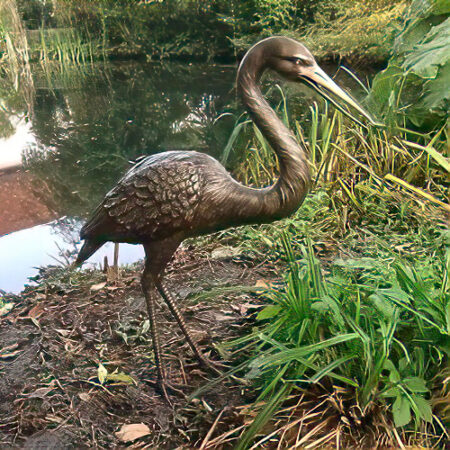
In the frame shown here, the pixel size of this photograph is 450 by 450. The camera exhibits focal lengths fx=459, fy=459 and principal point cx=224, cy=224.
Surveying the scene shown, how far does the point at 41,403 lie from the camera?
192 centimetres

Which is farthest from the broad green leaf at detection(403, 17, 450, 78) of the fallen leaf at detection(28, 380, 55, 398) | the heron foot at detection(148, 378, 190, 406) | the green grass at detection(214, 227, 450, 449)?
the fallen leaf at detection(28, 380, 55, 398)

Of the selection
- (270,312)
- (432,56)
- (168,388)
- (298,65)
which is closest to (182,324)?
(168,388)

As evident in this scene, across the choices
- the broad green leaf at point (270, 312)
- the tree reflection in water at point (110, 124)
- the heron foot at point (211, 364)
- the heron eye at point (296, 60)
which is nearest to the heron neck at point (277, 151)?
the heron eye at point (296, 60)

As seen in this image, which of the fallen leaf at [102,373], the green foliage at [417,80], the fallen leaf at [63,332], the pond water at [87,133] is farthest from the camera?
the pond water at [87,133]

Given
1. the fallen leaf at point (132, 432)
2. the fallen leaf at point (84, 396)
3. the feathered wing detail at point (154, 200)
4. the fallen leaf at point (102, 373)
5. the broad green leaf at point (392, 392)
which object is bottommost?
the fallen leaf at point (84, 396)

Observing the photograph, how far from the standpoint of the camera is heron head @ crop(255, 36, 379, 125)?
163 centimetres

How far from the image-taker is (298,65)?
165cm

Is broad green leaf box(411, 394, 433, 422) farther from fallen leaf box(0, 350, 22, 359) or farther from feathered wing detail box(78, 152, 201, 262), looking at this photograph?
fallen leaf box(0, 350, 22, 359)

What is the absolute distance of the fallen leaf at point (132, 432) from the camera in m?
1.71

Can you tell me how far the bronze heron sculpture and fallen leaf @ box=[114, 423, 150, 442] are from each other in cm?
52

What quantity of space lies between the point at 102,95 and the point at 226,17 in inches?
125

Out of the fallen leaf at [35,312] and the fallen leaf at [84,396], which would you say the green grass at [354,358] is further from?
the fallen leaf at [35,312]

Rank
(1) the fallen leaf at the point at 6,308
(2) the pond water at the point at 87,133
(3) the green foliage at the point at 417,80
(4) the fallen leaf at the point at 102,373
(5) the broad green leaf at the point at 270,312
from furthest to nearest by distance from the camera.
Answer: (2) the pond water at the point at 87,133 < (3) the green foliage at the point at 417,80 < (1) the fallen leaf at the point at 6,308 < (4) the fallen leaf at the point at 102,373 < (5) the broad green leaf at the point at 270,312

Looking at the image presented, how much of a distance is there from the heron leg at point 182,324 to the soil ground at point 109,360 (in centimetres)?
5
